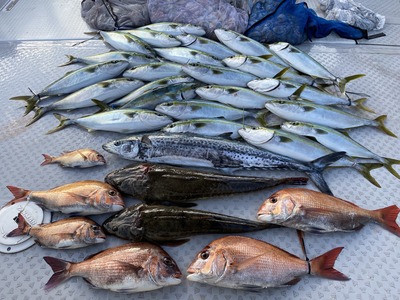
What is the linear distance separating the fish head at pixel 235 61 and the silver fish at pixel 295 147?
0.93 m

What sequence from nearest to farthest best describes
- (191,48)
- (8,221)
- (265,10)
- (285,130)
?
(8,221) < (285,130) < (191,48) < (265,10)

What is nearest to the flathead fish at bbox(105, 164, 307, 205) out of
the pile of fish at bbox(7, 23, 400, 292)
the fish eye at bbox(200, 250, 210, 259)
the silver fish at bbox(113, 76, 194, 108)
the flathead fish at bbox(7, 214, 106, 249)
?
the pile of fish at bbox(7, 23, 400, 292)

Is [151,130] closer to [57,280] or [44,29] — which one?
[57,280]

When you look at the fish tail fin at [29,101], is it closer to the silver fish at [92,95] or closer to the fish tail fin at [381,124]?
the silver fish at [92,95]

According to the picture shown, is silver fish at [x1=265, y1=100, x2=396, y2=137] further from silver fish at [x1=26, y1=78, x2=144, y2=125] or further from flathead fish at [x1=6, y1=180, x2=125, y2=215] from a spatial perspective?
flathead fish at [x1=6, y1=180, x2=125, y2=215]

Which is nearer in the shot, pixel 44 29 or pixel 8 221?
pixel 8 221

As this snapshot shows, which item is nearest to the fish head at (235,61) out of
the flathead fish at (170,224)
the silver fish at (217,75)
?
the silver fish at (217,75)

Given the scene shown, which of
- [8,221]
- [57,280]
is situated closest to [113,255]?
[57,280]

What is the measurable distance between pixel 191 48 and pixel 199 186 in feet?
5.62

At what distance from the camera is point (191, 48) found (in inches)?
124

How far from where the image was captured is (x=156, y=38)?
323 cm

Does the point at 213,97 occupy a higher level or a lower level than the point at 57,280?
higher

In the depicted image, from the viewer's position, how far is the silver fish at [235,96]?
8.57ft

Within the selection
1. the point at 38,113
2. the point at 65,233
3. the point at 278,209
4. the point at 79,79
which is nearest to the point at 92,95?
the point at 79,79
